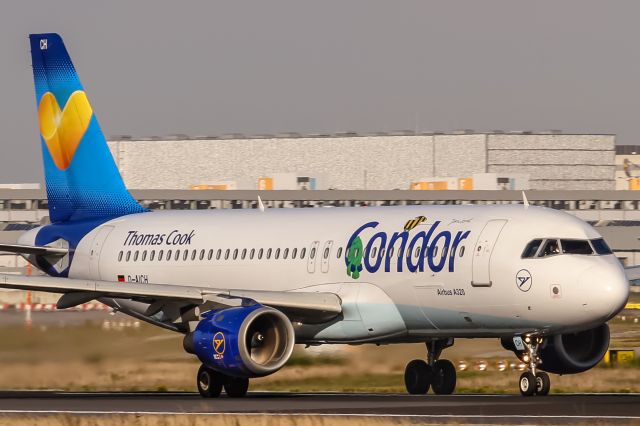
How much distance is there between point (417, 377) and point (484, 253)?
509cm

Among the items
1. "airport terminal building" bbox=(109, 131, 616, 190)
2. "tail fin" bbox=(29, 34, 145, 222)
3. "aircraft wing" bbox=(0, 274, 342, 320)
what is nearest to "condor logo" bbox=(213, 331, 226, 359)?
"aircraft wing" bbox=(0, 274, 342, 320)

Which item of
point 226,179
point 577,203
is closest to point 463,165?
point 577,203

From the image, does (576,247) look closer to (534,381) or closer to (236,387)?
(534,381)

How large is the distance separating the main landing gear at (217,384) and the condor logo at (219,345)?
181cm

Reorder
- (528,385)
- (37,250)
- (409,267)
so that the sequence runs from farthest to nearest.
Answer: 1. (37,250)
2. (409,267)
3. (528,385)

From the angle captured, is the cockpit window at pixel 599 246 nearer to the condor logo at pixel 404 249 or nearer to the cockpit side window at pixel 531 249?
the cockpit side window at pixel 531 249

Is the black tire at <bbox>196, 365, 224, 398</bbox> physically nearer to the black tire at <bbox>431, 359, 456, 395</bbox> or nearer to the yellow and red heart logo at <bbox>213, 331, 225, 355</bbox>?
the yellow and red heart logo at <bbox>213, 331, 225, 355</bbox>

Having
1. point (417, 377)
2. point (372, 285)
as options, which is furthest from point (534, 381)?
point (417, 377)

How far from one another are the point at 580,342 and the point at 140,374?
13.0m

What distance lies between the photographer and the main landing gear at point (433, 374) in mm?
34094

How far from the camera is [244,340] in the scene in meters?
29.8

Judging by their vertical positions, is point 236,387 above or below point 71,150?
below

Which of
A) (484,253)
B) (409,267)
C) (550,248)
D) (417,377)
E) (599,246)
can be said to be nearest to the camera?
(550,248)

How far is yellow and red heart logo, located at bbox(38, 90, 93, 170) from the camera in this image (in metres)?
41.7
